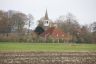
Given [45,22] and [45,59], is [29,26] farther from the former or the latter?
[45,59]

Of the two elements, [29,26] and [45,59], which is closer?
[45,59]

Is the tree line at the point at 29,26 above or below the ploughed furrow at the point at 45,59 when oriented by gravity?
above

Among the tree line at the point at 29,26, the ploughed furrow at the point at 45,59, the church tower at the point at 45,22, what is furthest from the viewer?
the church tower at the point at 45,22

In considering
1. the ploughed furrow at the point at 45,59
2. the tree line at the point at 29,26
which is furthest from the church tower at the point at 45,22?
the ploughed furrow at the point at 45,59

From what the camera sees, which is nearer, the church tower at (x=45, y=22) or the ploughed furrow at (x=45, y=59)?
the ploughed furrow at (x=45, y=59)

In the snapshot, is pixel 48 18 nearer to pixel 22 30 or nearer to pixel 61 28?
pixel 61 28

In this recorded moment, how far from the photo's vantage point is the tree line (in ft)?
169

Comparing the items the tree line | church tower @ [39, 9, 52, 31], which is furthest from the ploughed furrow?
church tower @ [39, 9, 52, 31]

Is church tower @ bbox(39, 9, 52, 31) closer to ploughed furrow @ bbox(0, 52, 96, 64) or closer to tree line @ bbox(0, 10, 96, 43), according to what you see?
tree line @ bbox(0, 10, 96, 43)

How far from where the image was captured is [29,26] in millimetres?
70500

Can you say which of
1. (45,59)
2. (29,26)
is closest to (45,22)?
(29,26)

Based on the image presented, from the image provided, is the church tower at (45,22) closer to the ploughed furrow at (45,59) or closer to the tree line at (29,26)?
the tree line at (29,26)

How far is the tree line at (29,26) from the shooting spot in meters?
51.5

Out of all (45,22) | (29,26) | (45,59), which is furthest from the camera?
(45,22)
